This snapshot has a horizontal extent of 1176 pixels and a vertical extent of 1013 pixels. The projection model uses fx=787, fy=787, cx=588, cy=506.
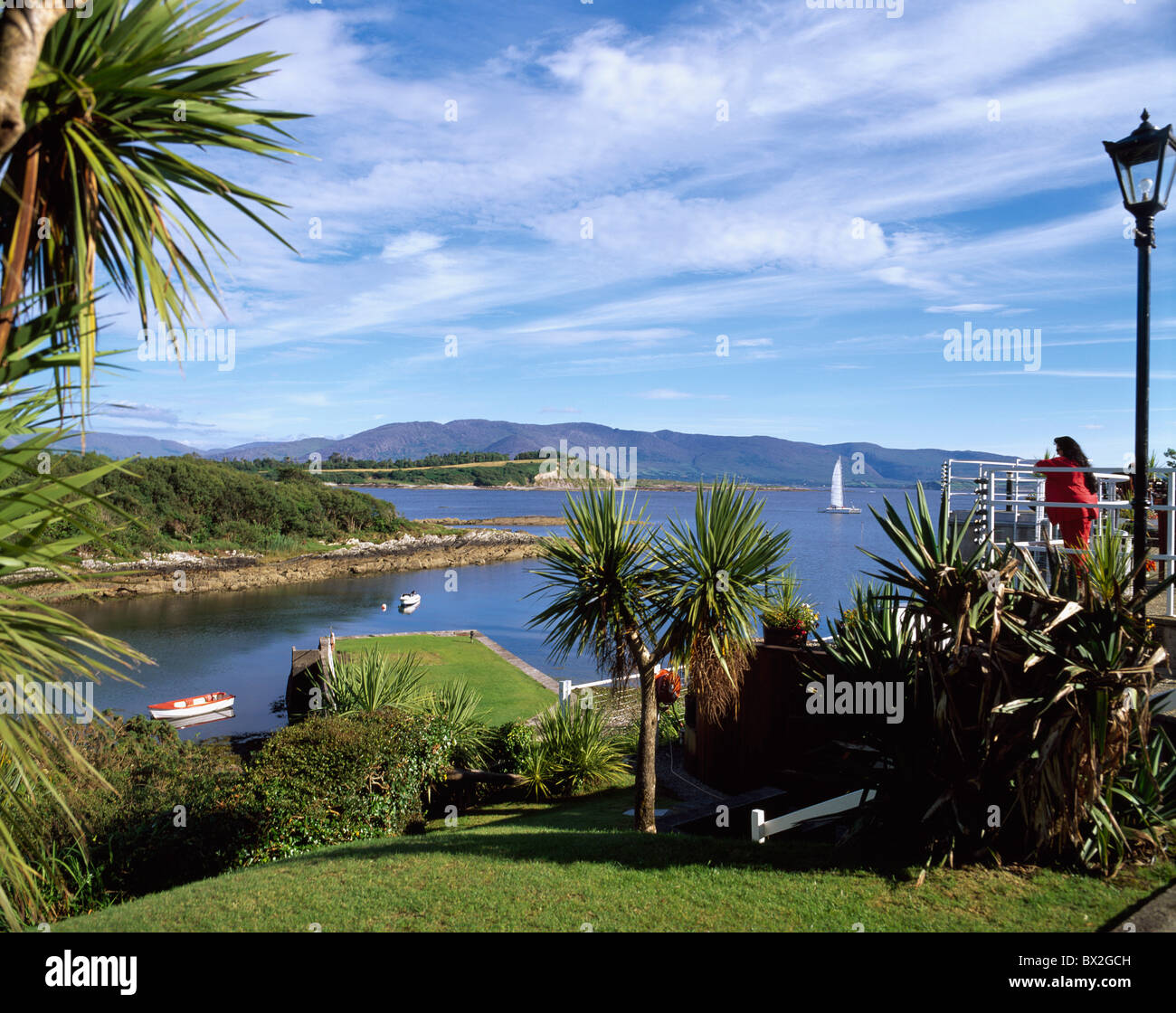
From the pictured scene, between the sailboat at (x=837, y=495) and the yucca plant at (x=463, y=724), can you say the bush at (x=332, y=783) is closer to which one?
the yucca plant at (x=463, y=724)

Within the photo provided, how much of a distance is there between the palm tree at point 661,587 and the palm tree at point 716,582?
0.01 metres

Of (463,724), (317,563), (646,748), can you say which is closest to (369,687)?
(463,724)

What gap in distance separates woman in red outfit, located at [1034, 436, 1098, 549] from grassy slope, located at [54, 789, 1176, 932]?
4.43 meters

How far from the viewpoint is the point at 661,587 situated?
8.48m

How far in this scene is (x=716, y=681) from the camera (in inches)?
335

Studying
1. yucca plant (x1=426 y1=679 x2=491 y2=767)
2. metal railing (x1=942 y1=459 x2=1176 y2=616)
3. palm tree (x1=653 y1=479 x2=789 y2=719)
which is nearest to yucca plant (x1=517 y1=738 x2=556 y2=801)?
yucca plant (x1=426 y1=679 x2=491 y2=767)

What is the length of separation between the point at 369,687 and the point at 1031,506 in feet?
33.2

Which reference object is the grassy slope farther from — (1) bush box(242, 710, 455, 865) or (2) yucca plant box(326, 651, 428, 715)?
(2) yucca plant box(326, 651, 428, 715)

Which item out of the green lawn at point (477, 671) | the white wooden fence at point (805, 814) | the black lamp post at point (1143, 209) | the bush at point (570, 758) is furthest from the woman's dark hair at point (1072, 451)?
the green lawn at point (477, 671)

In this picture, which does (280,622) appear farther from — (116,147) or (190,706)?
(116,147)

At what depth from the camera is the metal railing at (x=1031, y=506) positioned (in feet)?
23.6

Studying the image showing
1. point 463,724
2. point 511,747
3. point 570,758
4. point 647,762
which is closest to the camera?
point 647,762

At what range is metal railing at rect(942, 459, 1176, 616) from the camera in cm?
719
